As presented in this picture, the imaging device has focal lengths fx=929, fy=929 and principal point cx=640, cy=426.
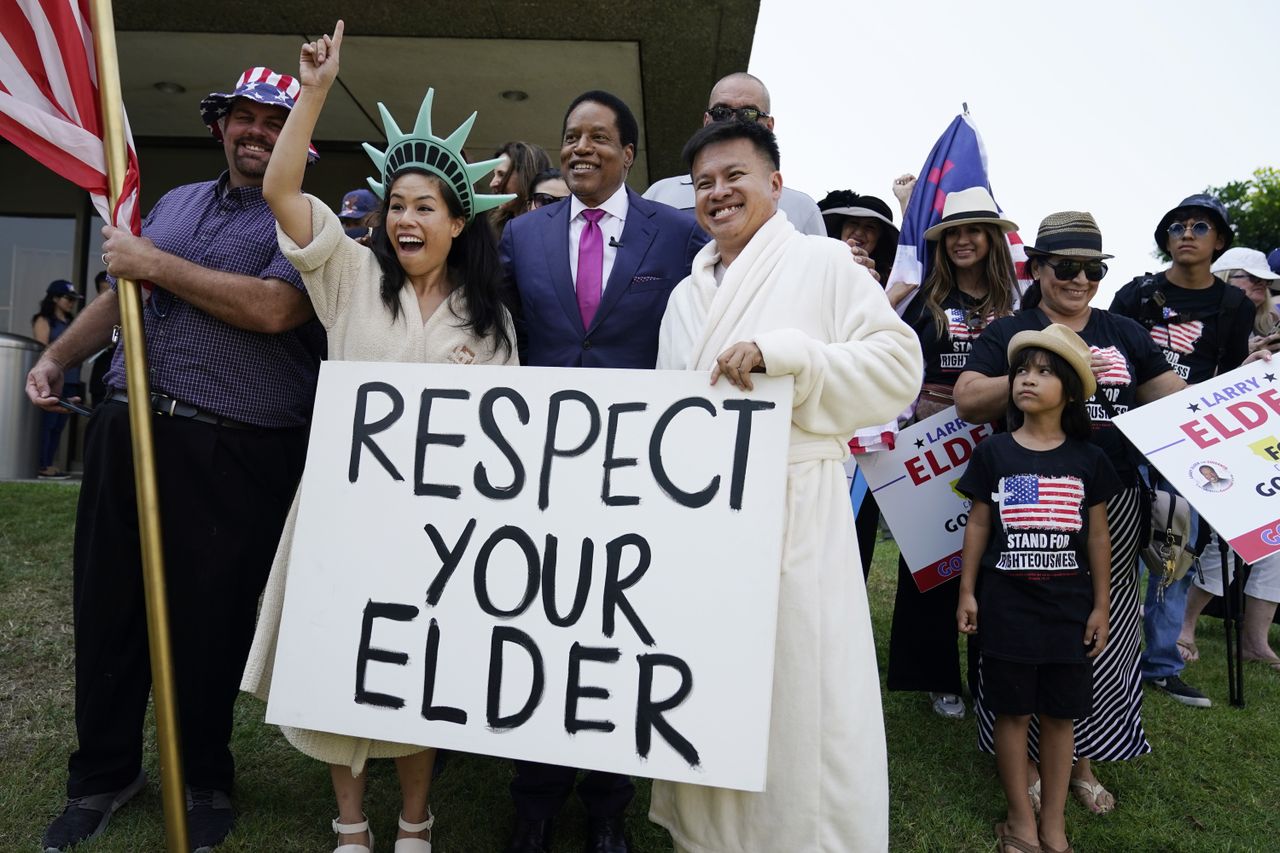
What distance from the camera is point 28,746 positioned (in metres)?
3.46

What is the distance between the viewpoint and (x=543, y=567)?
221 cm

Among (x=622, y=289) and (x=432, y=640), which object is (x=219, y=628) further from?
(x=622, y=289)

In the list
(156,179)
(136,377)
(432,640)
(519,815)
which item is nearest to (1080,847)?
(519,815)

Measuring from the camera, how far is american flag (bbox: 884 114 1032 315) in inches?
166

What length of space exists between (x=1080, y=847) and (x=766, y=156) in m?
2.42

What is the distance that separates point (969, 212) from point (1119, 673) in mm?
1861

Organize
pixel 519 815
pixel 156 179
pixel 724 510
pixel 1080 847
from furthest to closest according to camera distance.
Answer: pixel 156 179
pixel 1080 847
pixel 519 815
pixel 724 510

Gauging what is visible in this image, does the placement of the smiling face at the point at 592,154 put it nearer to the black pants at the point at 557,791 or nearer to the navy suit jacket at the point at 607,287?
the navy suit jacket at the point at 607,287

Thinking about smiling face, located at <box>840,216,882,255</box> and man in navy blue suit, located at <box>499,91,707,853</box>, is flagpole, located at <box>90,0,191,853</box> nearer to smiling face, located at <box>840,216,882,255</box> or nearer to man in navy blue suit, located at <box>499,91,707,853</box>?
man in navy blue suit, located at <box>499,91,707,853</box>

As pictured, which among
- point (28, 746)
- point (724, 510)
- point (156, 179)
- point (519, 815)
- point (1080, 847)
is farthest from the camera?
point (156, 179)

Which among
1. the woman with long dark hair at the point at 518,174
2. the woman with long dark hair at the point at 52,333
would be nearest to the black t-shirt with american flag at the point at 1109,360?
the woman with long dark hair at the point at 518,174

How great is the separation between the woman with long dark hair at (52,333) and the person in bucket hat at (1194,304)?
9.81 metres

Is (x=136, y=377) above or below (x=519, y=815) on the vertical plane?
above

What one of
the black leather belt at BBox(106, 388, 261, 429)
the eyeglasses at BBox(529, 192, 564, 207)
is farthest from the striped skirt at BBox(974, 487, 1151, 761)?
the black leather belt at BBox(106, 388, 261, 429)
